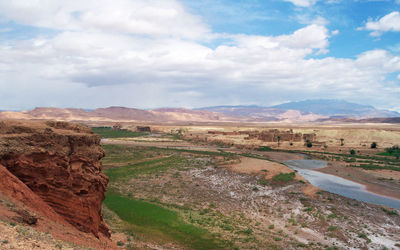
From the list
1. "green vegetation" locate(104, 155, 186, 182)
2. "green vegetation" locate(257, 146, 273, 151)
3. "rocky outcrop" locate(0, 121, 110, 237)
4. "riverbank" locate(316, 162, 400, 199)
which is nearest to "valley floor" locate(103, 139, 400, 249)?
"green vegetation" locate(104, 155, 186, 182)

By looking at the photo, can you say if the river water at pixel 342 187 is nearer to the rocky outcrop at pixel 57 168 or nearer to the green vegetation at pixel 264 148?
the green vegetation at pixel 264 148

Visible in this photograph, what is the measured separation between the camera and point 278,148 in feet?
246

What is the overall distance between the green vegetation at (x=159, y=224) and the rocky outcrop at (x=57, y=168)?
612 cm

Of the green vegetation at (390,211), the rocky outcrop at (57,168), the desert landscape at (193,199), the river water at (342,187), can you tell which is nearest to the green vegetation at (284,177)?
the desert landscape at (193,199)

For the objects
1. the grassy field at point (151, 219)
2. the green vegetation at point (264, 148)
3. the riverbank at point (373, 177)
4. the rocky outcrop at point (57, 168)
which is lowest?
the grassy field at point (151, 219)

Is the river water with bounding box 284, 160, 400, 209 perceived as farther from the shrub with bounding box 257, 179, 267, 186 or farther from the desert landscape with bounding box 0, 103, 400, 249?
the shrub with bounding box 257, 179, 267, 186

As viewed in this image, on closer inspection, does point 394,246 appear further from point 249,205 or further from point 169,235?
point 169,235

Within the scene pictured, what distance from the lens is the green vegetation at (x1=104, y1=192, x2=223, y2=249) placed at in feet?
60.9

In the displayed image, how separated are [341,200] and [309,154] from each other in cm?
3806

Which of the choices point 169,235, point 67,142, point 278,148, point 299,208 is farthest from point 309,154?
point 67,142

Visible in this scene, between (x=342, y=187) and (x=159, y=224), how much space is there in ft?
A: 90.2

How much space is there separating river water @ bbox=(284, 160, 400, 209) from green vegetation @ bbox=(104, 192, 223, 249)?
21896 mm

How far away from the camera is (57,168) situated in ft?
40.3

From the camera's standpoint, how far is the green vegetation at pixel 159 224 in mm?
18562
